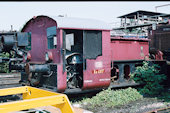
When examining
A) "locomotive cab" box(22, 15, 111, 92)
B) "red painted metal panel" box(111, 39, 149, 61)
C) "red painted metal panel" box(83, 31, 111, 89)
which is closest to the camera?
"locomotive cab" box(22, 15, 111, 92)

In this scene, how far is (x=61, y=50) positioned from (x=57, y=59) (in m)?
0.44

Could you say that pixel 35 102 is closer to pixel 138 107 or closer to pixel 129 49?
pixel 138 107

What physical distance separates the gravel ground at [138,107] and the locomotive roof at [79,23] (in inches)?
105

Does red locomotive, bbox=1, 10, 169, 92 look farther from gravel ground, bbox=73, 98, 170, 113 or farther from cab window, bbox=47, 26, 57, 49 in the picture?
gravel ground, bbox=73, 98, 170, 113

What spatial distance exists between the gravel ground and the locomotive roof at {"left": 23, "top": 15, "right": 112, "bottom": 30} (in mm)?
2659

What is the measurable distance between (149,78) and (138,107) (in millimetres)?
2656

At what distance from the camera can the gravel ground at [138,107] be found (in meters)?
6.44

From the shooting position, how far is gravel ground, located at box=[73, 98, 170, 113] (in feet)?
21.1

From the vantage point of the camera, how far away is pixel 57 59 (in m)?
7.18

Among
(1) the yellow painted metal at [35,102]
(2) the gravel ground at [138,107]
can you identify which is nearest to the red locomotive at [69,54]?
(2) the gravel ground at [138,107]

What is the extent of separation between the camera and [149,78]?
359 inches

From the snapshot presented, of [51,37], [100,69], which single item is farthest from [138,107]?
[51,37]

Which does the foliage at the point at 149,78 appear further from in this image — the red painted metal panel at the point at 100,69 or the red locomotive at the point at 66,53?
the red painted metal panel at the point at 100,69

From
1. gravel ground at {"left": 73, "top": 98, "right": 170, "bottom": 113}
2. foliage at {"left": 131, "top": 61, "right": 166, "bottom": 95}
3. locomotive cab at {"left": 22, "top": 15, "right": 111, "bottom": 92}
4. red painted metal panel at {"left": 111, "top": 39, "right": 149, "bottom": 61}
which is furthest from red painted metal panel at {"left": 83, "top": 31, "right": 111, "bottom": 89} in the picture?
foliage at {"left": 131, "top": 61, "right": 166, "bottom": 95}
